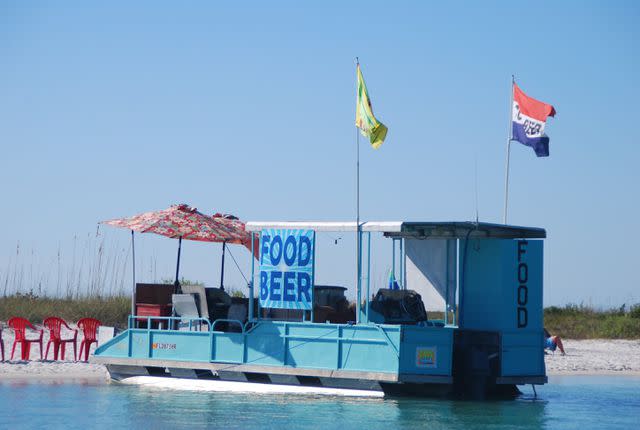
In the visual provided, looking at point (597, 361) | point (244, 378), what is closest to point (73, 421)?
point (244, 378)

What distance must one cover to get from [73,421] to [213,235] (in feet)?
15.4

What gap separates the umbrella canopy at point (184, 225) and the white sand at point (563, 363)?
357cm

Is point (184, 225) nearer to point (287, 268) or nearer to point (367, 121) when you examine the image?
point (287, 268)

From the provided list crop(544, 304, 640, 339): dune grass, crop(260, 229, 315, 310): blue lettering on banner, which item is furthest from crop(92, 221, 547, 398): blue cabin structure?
crop(544, 304, 640, 339): dune grass

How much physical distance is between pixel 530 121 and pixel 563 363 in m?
8.26

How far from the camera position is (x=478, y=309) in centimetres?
1936

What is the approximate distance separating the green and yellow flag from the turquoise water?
4522 millimetres

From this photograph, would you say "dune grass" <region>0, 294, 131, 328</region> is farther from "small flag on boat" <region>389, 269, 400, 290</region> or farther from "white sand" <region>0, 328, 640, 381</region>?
"small flag on boat" <region>389, 269, 400, 290</region>

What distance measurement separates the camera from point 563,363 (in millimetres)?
28844

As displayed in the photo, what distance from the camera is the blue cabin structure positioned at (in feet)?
59.3

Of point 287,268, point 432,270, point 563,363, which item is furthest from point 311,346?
point 563,363

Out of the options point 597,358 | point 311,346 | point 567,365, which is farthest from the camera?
point 597,358

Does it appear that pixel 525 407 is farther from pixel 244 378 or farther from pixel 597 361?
pixel 597 361

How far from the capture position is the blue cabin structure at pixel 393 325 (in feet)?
59.3
